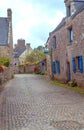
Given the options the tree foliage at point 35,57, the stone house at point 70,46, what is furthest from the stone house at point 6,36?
the tree foliage at point 35,57

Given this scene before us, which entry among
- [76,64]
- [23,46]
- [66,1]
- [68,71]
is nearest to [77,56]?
[76,64]

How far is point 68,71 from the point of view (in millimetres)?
27953

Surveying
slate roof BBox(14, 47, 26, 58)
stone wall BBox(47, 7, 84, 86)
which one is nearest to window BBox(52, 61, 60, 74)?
stone wall BBox(47, 7, 84, 86)

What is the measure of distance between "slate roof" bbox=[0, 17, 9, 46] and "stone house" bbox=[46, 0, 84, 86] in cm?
930

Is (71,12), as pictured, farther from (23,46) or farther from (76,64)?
(23,46)

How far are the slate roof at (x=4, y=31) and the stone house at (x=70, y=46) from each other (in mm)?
9302

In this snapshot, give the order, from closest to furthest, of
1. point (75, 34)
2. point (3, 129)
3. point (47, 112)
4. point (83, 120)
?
point (3, 129)
point (83, 120)
point (47, 112)
point (75, 34)

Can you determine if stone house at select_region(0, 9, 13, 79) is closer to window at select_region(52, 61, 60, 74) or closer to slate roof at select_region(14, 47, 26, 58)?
window at select_region(52, 61, 60, 74)

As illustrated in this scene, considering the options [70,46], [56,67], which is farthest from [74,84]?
[56,67]

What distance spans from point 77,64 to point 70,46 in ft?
8.05

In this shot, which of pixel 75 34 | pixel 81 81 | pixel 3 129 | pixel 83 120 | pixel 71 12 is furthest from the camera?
pixel 71 12

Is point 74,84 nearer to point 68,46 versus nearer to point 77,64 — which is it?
point 77,64

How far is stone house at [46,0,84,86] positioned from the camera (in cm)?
2294

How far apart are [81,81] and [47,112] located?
11.8 metres
